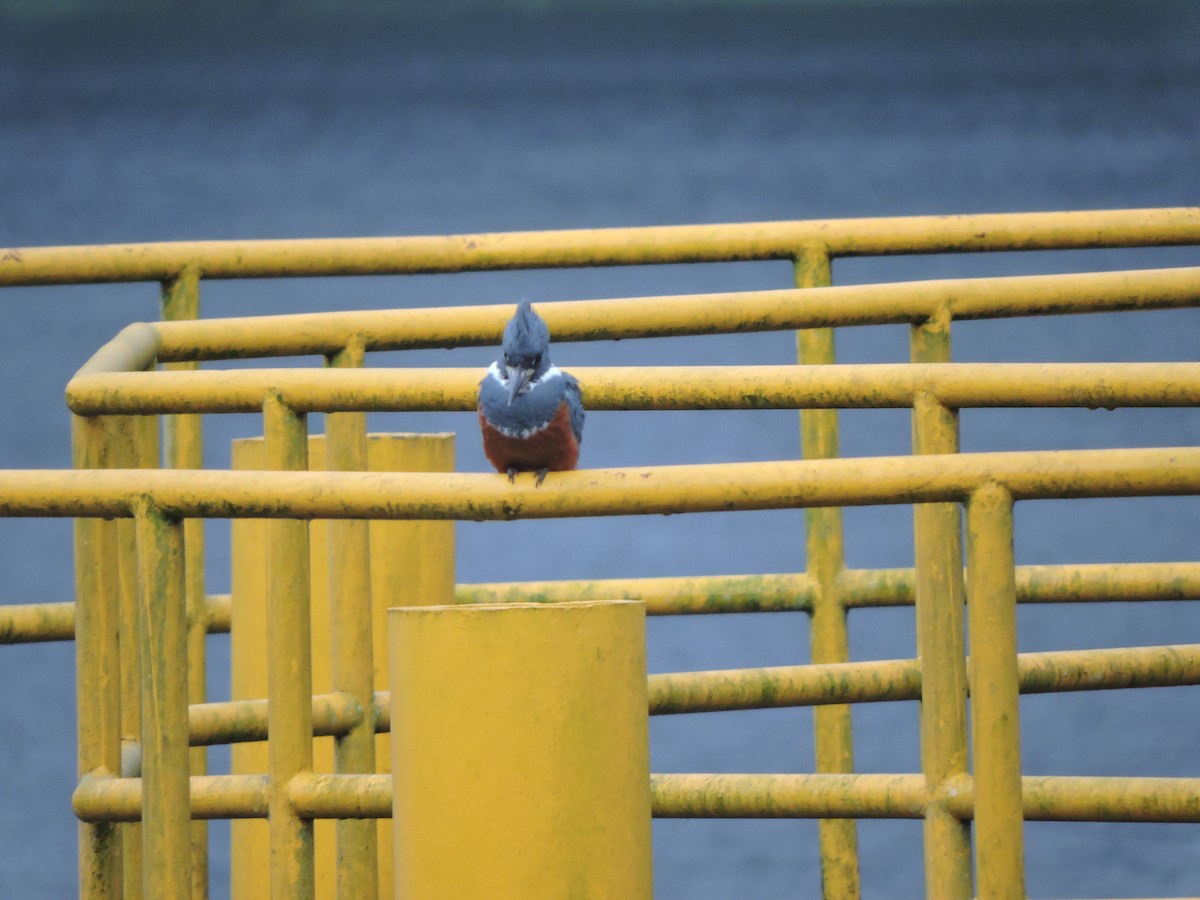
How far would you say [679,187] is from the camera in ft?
16.9

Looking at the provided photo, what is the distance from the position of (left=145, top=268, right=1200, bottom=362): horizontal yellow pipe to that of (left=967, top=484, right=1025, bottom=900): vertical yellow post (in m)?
0.50

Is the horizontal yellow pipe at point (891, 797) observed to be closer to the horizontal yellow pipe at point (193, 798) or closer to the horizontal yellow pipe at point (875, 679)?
the horizontal yellow pipe at point (875, 679)

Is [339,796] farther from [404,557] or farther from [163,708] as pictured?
[404,557]

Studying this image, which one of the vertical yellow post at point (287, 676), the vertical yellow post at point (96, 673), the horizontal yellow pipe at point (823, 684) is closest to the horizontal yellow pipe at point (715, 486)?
the vertical yellow post at point (287, 676)

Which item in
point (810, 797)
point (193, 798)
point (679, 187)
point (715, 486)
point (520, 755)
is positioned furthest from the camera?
point (679, 187)

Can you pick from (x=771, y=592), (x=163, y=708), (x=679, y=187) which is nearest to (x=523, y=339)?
(x=163, y=708)

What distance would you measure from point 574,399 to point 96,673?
0.63 m

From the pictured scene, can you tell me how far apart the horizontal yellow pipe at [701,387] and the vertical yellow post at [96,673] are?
0.40 ft

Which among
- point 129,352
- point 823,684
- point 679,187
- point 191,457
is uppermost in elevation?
point 679,187

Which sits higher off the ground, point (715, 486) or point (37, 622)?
point (715, 486)

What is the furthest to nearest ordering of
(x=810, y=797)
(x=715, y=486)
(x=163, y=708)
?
(x=810, y=797) < (x=163, y=708) < (x=715, y=486)

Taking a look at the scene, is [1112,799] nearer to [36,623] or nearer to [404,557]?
[404,557]

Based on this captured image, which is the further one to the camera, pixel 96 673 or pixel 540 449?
pixel 96 673

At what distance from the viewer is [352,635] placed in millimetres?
2156
